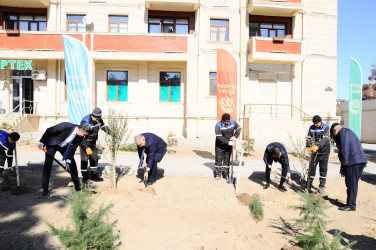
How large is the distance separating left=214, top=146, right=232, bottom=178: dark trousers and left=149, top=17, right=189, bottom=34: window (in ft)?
38.6

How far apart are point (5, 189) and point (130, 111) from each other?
1056 centimetres

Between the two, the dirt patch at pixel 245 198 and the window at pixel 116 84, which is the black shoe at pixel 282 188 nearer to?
the dirt patch at pixel 245 198

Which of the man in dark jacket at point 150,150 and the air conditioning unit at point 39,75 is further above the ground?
the air conditioning unit at point 39,75

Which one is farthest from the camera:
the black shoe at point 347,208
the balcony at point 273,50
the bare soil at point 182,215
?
the balcony at point 273,50

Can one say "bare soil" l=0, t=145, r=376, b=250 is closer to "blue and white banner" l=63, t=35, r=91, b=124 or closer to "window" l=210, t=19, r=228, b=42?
"blue and white banner" l=63, t=35, r=91, b=124

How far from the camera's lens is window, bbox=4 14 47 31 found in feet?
52.6

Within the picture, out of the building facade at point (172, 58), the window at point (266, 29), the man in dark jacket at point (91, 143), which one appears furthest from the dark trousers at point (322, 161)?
the window at point (266, 29)

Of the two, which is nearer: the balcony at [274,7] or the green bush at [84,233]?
the green bush at [84,233]

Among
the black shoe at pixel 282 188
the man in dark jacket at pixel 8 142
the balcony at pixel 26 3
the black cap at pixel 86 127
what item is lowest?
the black shoe at pixel 282 188

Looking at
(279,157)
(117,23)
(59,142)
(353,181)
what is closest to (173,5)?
(117,23)

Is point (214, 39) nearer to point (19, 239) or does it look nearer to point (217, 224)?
point (217, 224)

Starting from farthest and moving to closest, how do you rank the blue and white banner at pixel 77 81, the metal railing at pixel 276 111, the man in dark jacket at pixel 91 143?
the metal railing at pixel 276 111, the blue and white banner at pixel 77 81, the man in dark jacket at pixel 91 143

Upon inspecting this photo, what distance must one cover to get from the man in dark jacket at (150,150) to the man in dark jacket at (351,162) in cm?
396

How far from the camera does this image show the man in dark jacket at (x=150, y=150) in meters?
5.77
